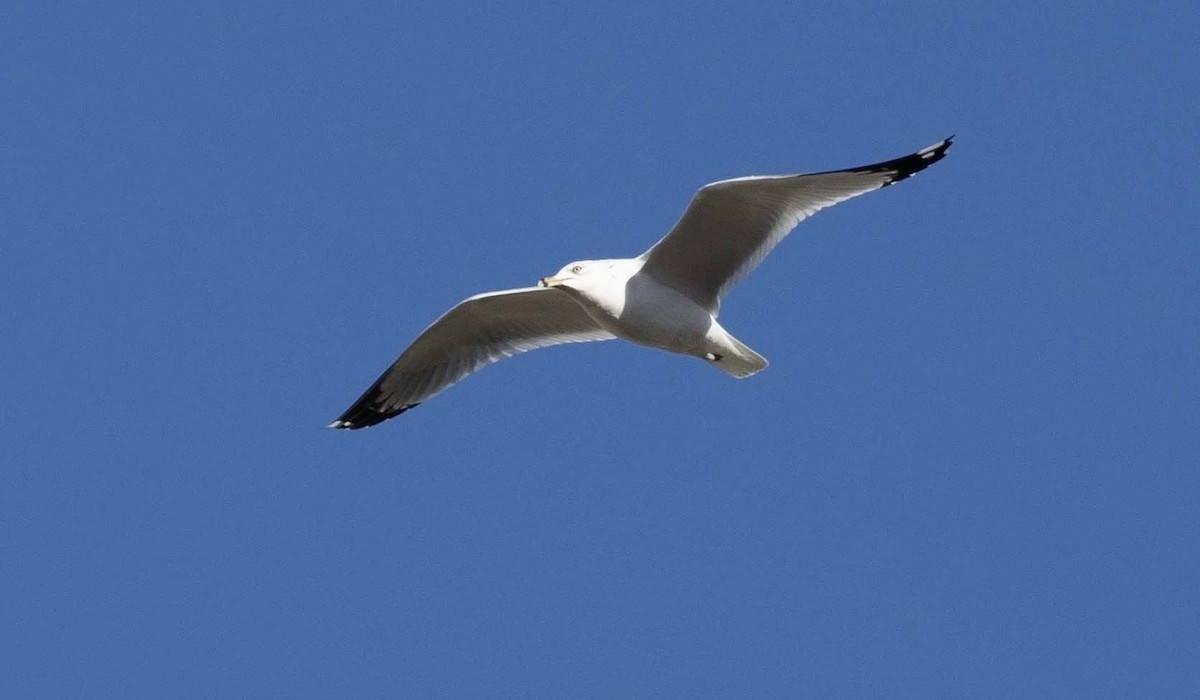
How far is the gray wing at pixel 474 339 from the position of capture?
12.5 metres

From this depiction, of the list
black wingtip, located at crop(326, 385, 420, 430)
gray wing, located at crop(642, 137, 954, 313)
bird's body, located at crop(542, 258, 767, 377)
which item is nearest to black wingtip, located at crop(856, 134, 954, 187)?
gray wing, located at crop(642, 137, 954, 313)

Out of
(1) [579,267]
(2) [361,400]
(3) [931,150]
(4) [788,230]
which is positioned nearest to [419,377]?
(2) [361,400]

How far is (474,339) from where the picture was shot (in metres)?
12.9

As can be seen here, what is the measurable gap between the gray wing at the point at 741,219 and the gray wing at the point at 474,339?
1.03 meters

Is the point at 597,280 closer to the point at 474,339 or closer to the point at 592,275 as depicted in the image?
the point at 592,275

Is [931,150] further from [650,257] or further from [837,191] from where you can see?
[650,257]

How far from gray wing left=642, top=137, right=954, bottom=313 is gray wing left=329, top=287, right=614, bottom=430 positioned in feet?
3.39

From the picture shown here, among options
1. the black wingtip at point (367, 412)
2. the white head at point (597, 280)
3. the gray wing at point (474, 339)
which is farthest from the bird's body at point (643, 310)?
the black wingtip at point (367, 412)

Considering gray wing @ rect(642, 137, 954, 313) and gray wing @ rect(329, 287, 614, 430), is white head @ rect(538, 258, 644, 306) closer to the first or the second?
gray wing @ rect(642, 137, 954, 313)

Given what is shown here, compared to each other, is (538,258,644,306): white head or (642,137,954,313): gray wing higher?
(642,137,954,313): gray wing

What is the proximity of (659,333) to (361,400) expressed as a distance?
3.06 meters

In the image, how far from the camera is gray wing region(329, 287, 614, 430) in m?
12.5

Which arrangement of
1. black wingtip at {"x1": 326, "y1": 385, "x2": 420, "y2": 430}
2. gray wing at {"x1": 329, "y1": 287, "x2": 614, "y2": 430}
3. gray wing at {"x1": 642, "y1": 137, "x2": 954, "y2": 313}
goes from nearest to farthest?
gray wing at {"x1": 642, "y1": 137, "x2": 954, "y2": 313} → gray wing at {"x1": 329, "y1": 287, "x2": 614, "y2": 430} → black wingtip at {"x1": 326, "y1": 385, "x2": 420, "y2": 430}

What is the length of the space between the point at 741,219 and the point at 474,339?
2489 mm
